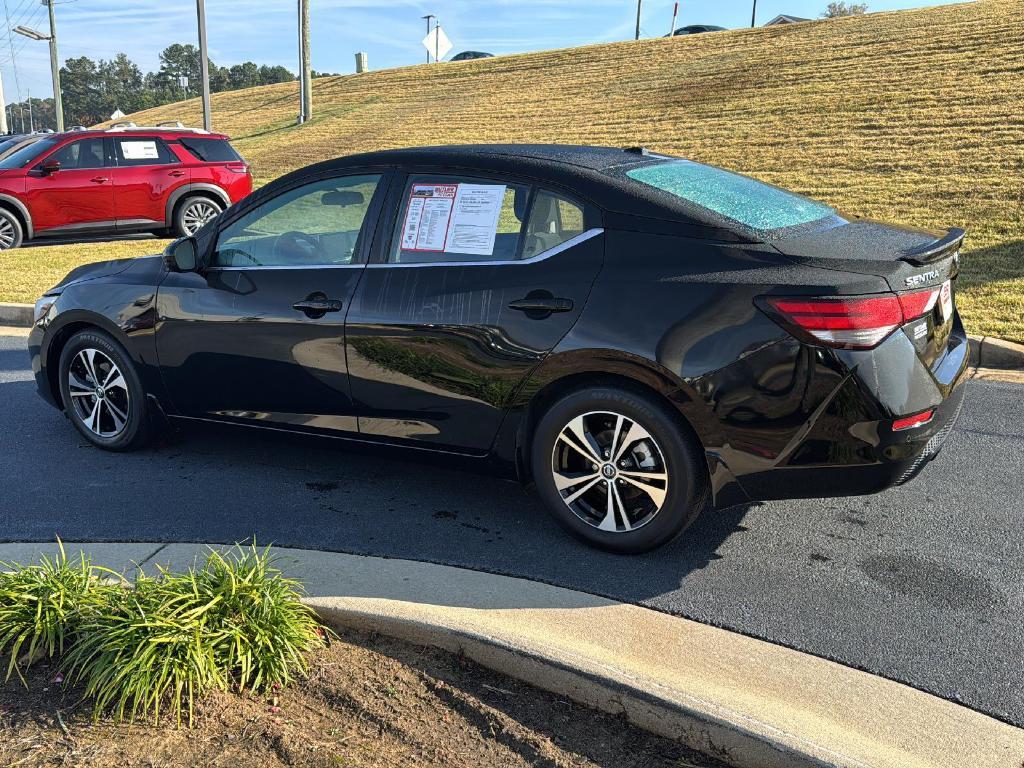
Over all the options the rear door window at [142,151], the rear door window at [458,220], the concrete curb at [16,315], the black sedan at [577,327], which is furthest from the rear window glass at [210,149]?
the rear door window at [458,220]

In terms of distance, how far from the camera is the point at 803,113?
20.5 m

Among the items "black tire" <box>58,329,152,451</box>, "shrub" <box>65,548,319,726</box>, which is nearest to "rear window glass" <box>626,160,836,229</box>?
"shrub" <box>65,548,319,726</box>

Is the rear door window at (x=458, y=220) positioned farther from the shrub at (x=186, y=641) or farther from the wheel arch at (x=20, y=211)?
the wheel arch at (x=20, y=211)

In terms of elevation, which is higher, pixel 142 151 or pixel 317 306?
pixel 142 151

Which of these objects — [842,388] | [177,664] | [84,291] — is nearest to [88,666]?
[177,664]

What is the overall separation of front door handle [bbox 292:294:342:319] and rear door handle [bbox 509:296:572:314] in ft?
2.96

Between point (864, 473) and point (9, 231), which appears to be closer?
point (864, 473)

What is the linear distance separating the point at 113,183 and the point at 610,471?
12.9 metres

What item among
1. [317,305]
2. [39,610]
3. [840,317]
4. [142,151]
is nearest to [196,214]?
[142,151]

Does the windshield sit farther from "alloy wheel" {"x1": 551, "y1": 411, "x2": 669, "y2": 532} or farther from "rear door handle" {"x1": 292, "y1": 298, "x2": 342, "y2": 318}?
"alloy wheel" {"x1": 551, "y1": 411, "x2": 669, "y2": 532}

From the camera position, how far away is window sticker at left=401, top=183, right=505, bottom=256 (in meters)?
4.15

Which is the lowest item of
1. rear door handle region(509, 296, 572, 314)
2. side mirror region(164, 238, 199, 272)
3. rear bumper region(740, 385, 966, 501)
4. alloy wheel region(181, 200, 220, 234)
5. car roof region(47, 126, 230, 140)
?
rear bumper region(740, 385, 966, 501)

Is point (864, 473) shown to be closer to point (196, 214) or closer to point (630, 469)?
point (630, 469)

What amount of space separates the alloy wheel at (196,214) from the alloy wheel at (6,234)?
2.37 m
